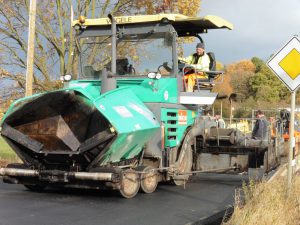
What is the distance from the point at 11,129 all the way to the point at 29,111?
1.55ft

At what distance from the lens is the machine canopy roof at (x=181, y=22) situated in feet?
33.1

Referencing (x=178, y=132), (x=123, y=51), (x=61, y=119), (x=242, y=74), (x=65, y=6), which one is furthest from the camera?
(x=242, y=74)

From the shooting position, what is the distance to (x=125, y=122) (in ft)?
27.2

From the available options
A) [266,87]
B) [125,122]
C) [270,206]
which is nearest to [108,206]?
[125,122]

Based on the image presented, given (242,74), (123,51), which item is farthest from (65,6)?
(242,74)

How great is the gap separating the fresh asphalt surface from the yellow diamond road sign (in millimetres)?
2293

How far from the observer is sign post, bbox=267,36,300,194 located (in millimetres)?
8383

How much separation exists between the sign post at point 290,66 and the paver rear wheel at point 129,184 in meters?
2.58

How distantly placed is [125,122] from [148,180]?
1.72m

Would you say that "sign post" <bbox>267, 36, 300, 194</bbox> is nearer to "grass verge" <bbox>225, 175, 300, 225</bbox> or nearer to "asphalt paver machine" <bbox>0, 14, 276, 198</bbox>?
"grass verge" <bbox>225, 175, 300, 225</bbox>

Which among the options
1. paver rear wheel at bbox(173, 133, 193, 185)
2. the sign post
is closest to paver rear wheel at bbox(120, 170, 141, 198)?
paver rear wheel at bbox(173, 133, 193, 185)

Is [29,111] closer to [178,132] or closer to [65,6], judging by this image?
[178,132]

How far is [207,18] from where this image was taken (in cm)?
1055

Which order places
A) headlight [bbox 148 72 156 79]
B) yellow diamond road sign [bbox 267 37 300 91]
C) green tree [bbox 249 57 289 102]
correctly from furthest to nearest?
green tree [bbox 249 57 289 102], headlight [bbox 148 72 156 79], yellow diamond road sign [bbox 267 37 300 91]
